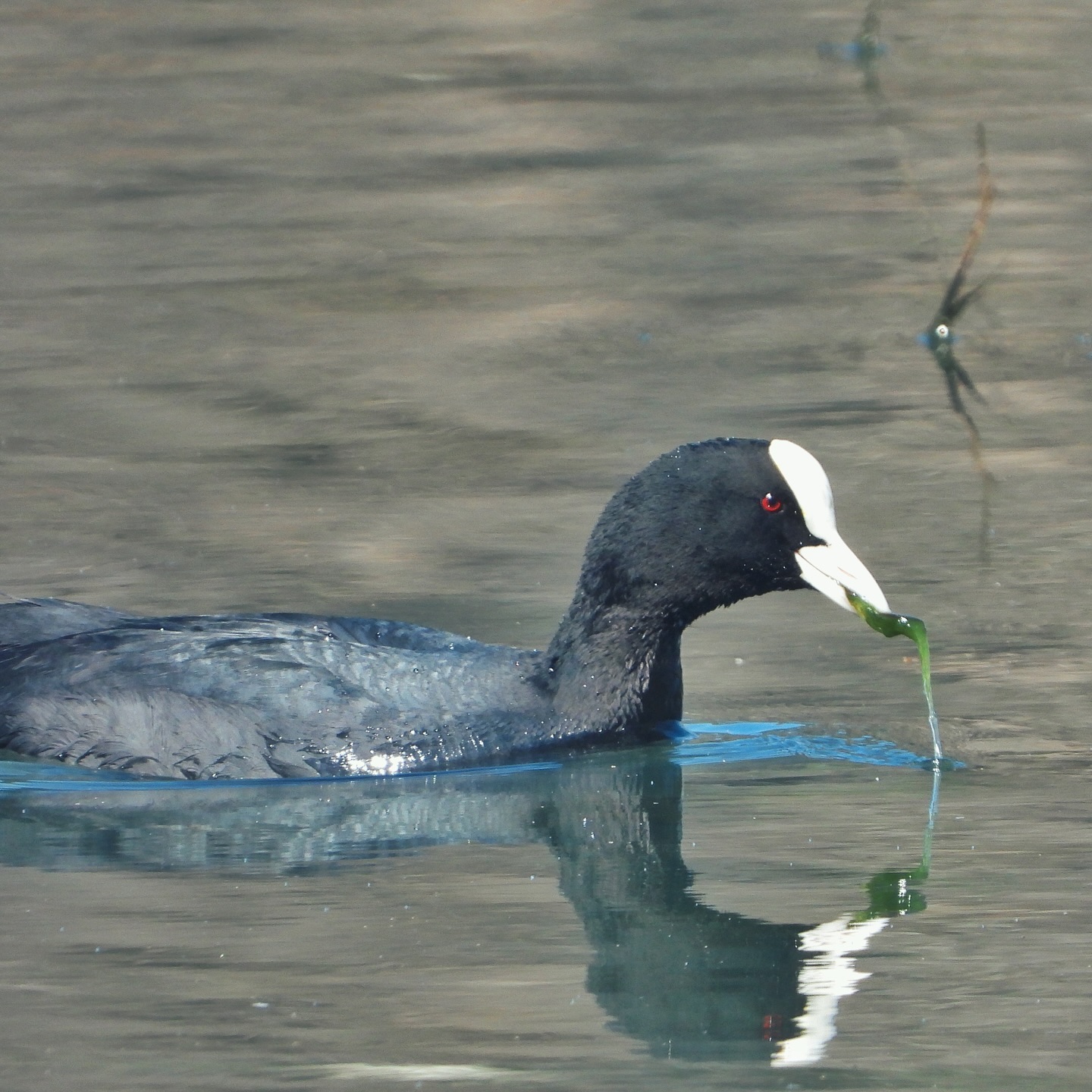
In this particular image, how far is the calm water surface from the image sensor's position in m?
4.52

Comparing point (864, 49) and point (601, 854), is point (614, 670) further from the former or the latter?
point (864, 49)

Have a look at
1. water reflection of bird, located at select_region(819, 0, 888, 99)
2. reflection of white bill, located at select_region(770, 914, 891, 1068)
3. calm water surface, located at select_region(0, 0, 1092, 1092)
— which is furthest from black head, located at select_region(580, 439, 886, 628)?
water reflection of bird, located at select_region(819, 0, 888, 99)

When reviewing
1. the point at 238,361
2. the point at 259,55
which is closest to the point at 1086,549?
the point at 238,361

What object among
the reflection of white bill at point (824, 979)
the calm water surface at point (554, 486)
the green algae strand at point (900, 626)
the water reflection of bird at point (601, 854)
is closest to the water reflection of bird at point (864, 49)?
the calm water surface at point (554, 486)

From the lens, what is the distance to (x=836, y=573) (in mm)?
6480

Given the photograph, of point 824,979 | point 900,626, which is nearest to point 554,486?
point 900,626

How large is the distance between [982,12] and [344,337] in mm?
10031

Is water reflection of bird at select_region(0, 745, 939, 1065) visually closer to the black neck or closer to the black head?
the black neck

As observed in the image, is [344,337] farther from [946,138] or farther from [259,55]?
[259,55]

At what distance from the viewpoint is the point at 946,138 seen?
15.6 meters

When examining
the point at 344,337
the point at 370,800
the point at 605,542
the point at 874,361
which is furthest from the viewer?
the point at 344,337

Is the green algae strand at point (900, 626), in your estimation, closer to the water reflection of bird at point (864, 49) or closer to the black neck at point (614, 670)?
the black neck at point (614, 670)

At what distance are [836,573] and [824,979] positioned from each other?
6.75 ft

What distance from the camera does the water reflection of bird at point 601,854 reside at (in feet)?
14.7
